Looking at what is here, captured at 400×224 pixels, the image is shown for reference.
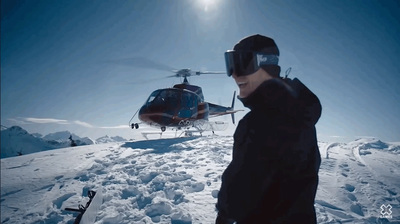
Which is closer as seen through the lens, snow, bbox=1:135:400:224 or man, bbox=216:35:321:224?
man, bbox=216:35:321:224

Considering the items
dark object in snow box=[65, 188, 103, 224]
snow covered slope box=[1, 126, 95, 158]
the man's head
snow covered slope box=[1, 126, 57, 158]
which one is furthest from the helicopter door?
snow covered slope box=[1, 126, 57, 158]

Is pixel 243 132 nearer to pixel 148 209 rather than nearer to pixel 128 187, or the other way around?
pixel 148 209

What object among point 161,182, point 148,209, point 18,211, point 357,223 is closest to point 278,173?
point 148,209

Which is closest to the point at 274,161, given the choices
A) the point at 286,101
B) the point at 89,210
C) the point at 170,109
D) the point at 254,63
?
the point at 286,101

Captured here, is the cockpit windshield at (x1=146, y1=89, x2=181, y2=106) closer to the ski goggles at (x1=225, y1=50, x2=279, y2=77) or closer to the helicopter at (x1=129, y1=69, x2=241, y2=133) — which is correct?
the helicopter at (x1=129, y1=69, x2=241, y2=133)

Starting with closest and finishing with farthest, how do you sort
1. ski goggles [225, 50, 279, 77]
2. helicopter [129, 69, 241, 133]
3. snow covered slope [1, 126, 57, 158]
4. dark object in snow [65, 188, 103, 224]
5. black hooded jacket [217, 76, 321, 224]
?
1. black hooded jacket [217, 76, 321, 224]
2. ski goggles [225, 50, 279, 77]
3. dark object in snow [65, 188, 103, 224]
4. helicopter [129, 69, 241, 133]
5. snow covered slope [1, 126, 57, 158]

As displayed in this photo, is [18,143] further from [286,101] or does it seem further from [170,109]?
[286,101]

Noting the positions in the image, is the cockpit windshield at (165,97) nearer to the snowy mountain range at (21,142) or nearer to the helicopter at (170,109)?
the helicopter at (170,109)
